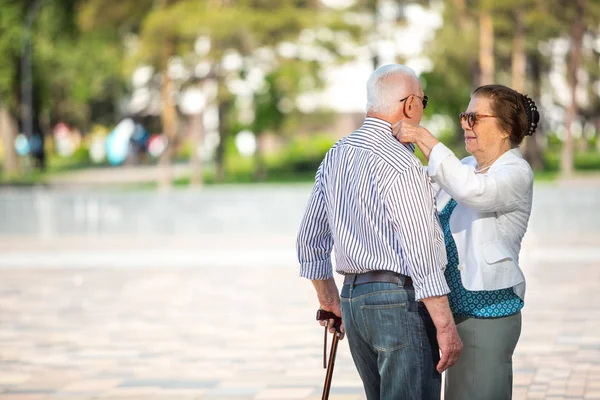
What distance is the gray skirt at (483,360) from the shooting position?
412 centimetres

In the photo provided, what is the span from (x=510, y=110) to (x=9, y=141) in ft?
162

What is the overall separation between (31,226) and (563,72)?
31592mm

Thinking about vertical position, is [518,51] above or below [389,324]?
above

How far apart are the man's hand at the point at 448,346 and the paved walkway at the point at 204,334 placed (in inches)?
129

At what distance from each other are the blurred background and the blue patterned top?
10.3ft

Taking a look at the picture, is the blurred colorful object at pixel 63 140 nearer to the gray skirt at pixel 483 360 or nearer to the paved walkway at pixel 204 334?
the paved walkway at pixel 204 334

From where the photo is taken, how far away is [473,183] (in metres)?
4.01

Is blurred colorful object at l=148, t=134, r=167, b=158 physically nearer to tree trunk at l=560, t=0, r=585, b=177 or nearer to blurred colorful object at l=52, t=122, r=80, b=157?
blurred colorful object at l=52, t=122, r=80, b=157

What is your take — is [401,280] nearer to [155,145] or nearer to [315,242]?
[315,242]

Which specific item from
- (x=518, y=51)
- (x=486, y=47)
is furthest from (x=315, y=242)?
(x=518, y=51)

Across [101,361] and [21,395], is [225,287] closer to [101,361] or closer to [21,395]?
[101,361]

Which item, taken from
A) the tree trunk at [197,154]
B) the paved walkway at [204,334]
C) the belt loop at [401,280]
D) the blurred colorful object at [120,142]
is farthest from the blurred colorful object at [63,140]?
the belt loop at [401,280]

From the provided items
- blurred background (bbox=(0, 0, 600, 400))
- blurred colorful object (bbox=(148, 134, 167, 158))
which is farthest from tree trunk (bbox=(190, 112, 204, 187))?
blurred colorful object (bbox=(148, 134, 167, 158))

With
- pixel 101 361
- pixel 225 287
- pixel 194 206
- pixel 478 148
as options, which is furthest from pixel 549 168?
pixel 478 148
